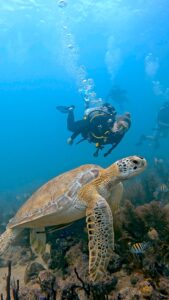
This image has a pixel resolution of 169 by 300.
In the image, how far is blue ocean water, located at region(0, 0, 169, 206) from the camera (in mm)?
34750

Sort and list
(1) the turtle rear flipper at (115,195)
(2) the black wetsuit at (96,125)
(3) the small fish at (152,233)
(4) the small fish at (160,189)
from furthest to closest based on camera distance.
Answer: (4) the small fish at (160,189), (2) the black wetsuit at (96,125), (1) the turtle rear flipper at (115,195), (3) the small fish at (152,233)

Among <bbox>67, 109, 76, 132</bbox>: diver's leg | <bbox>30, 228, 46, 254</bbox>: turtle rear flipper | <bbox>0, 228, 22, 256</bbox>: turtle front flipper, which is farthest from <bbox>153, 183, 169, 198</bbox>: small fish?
<bbox>0, 228, 22, 256</bbox>: turtle front flipper

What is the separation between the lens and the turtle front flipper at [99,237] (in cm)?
→ 400

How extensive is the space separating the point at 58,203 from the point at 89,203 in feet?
2.38

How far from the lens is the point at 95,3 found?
33.0 meters

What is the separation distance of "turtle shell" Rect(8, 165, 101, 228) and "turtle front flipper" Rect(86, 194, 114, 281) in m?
0.52

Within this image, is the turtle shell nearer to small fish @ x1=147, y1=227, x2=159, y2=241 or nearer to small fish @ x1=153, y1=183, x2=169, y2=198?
small fish @ x1=147, y1=227, x2=159, y2=241

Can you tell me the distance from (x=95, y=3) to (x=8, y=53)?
28854mm

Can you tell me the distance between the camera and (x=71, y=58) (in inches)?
2603

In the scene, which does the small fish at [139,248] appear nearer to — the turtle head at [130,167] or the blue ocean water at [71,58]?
the turtle head at [130,167]

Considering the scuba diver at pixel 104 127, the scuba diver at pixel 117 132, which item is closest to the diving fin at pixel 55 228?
the scuba diver at pixel 104 127

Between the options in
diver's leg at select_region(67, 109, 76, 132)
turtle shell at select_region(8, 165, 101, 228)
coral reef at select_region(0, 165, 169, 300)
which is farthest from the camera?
diver's leg at select_region(67, 109, 76, 132)

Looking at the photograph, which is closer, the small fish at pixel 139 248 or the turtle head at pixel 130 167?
the small fish at pixel 139 248

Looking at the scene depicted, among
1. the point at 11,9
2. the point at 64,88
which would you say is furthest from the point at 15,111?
the point at 11,9
